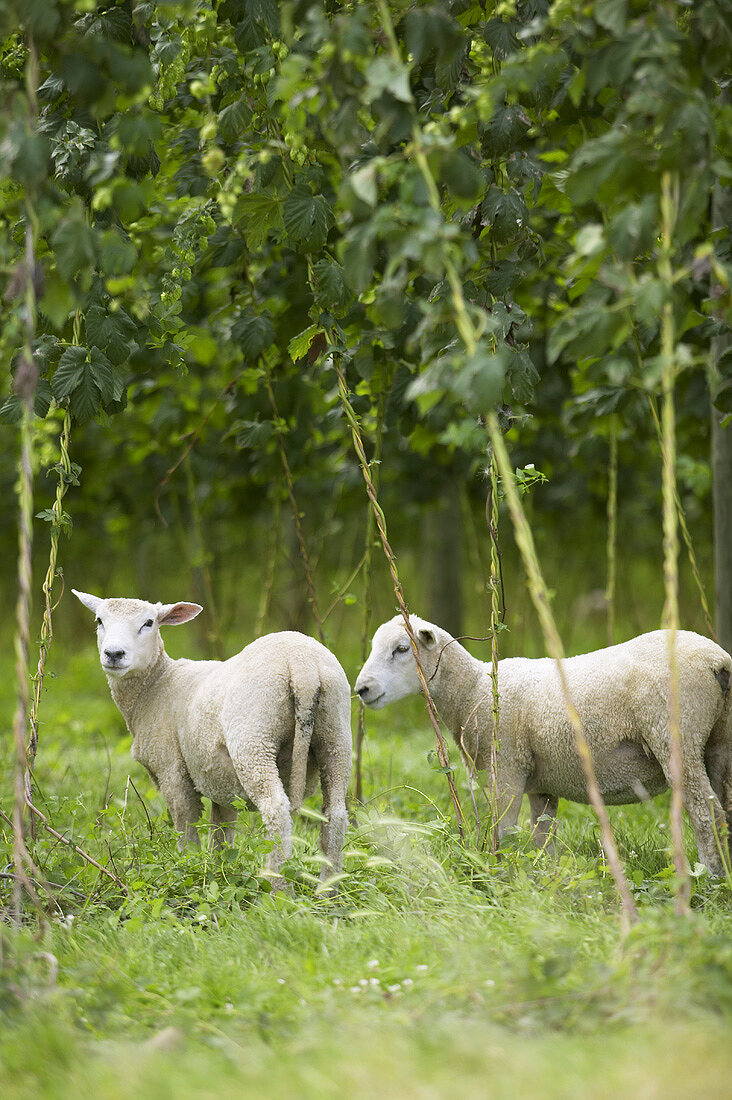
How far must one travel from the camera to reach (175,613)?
4203 mm

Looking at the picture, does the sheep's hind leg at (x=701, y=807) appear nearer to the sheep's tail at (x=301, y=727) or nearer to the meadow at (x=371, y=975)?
the meadow at (x=371, y=975)

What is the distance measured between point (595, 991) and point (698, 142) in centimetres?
195

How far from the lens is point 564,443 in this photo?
905 centimetres

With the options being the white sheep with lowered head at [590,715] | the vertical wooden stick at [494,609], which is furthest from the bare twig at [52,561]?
the vertical wooden stick at [494,609]

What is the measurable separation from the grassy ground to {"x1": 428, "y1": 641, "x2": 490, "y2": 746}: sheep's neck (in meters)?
0.52

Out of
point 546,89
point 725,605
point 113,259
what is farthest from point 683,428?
point 113,259

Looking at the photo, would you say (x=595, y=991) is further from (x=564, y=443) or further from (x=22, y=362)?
(x=564, y=443)

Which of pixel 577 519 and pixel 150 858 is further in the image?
pixel 577 519

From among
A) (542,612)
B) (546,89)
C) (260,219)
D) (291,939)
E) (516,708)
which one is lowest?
(291,939)

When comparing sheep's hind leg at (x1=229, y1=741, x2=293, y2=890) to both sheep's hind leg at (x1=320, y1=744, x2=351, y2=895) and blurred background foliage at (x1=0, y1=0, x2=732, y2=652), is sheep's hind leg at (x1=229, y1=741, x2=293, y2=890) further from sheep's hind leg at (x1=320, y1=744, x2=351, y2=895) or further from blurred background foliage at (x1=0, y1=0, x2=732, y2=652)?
blurred background foliage at (x1=0, y1=0, x2=732, y2=652)

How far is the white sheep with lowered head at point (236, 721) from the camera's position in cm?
350

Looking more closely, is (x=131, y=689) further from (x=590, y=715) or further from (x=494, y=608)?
(x=590, y=715)

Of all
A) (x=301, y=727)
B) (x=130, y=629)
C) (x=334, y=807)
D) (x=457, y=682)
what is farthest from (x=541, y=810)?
(x=130, y=629)

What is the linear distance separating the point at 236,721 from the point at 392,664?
82 cm
